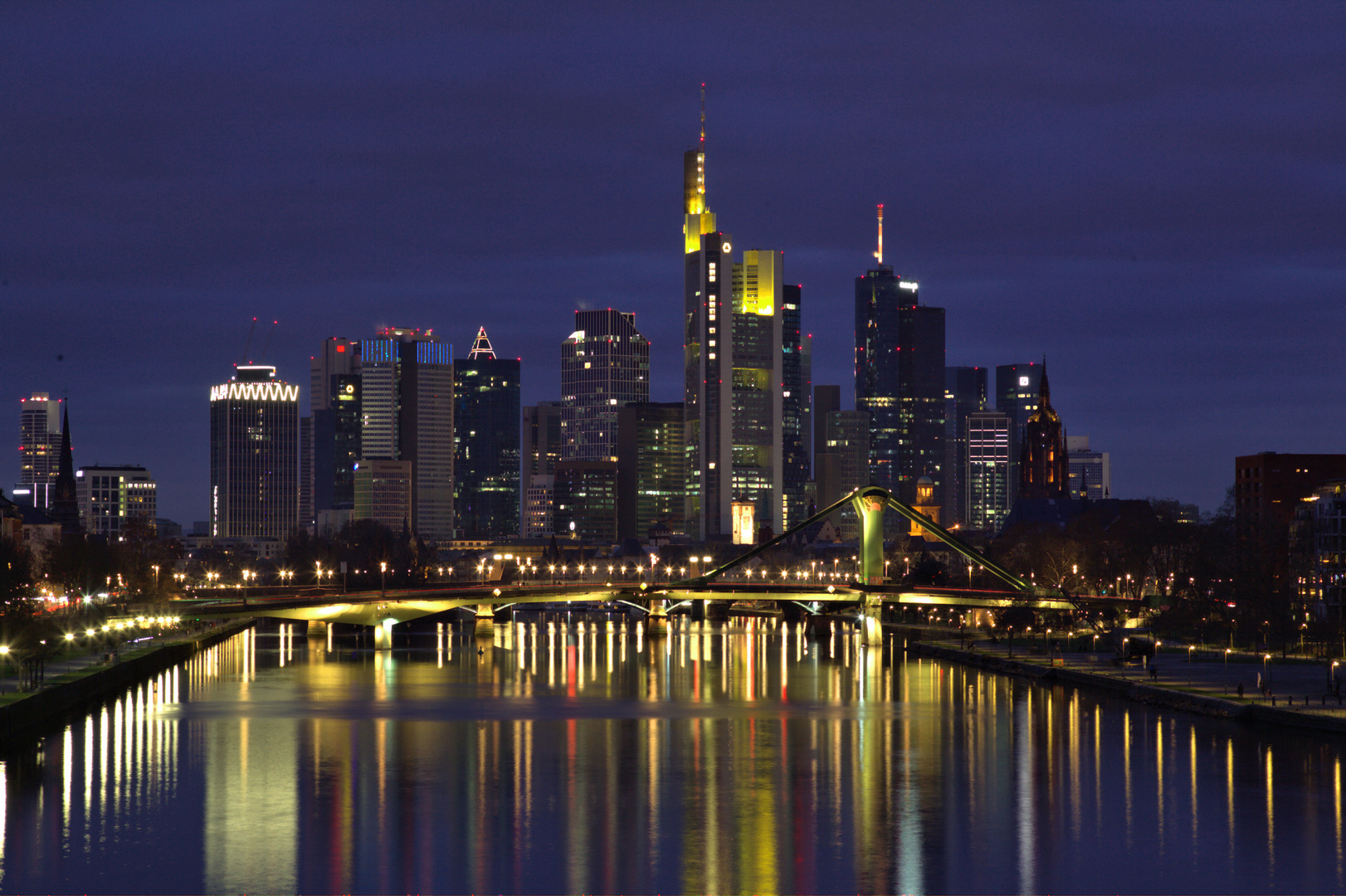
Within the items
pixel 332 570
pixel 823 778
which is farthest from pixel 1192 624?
pixel 332 570

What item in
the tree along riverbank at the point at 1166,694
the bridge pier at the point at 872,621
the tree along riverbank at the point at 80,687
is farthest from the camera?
the bridge pier at the point at 872,621

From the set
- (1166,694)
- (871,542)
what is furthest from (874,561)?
(1166,694)

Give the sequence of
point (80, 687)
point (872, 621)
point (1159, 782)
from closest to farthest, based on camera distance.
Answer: point (1159, 782)
point (80, 687)
point (872, 621)

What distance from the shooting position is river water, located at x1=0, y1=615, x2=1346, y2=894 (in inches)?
1572

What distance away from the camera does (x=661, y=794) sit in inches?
2041

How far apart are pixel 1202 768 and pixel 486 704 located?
117ft

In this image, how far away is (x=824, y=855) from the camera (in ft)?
138

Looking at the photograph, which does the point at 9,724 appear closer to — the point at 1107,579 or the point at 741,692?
the point at 741,692

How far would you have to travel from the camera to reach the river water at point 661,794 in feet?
131

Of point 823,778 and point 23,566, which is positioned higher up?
point 23,566

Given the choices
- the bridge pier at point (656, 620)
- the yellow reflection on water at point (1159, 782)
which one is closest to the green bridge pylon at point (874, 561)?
the bridge pier at point (656, 620)

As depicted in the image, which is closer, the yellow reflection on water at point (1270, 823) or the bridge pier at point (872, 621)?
the yellow reflection on water at point (1270, 823)

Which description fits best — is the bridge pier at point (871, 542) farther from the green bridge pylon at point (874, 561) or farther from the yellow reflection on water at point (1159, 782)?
the yellow reflection on water at point (1159, 782)

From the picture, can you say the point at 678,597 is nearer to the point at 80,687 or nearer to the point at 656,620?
the point at 656,620
